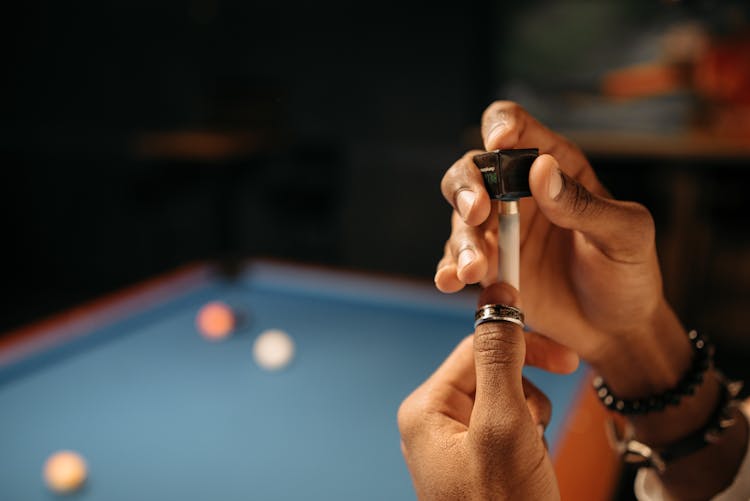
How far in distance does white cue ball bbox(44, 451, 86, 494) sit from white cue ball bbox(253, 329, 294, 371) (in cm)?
50

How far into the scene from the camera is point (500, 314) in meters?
0.62

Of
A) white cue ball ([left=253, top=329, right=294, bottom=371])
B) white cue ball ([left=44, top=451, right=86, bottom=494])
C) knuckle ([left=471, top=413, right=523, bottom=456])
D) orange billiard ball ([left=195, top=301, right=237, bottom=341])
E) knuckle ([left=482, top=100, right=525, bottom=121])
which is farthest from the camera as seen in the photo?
orange billiard ball ([left=195, top=301, right=237, bottom=341])

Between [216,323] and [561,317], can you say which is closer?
[561,317]

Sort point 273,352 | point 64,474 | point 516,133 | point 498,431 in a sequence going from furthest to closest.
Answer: point 273,352 → point 64,474 → point 516,133 → point 498,431

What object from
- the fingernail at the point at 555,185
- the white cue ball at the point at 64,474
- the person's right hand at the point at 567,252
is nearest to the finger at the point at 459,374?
the person's right hand at the point at 567,252

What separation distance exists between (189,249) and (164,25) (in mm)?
1581

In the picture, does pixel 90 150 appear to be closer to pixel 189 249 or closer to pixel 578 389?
pixel 189 249

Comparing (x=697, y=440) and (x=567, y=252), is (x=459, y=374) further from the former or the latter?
(x=697, y=440)

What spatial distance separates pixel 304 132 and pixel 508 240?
4.00 metres

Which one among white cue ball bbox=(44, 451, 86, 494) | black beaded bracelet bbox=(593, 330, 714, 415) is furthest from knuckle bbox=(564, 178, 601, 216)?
white cue ball bbox=(44, 451, 86, 494)

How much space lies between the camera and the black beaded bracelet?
0.89m

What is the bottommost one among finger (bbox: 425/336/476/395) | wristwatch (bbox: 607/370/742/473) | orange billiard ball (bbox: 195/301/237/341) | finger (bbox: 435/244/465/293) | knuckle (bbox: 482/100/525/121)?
wristwatch (bbox: 607/370/742/473)

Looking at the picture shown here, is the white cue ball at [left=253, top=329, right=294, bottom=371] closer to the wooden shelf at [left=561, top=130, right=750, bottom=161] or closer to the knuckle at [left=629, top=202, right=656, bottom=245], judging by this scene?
the knuckle at [left=629, top=202, right=656, bottom=245]

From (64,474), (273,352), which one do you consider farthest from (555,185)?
(273,352)
